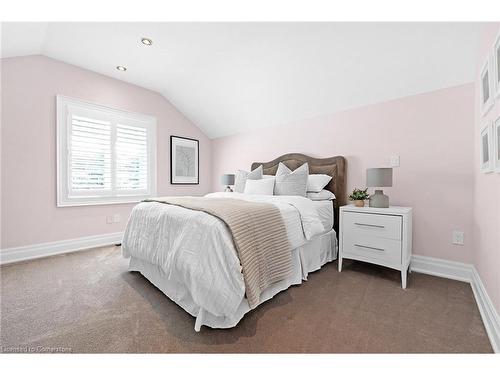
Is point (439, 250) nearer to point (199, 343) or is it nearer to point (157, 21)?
point (199, 343)

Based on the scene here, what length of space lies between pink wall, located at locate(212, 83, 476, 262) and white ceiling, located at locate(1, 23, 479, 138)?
171 mm

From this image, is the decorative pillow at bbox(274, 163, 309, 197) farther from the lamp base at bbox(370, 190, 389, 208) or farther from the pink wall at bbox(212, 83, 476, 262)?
the lamp base at bbox(370, 190, 389, 208)

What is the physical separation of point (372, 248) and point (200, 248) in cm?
164

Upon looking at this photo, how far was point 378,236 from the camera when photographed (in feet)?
6.86

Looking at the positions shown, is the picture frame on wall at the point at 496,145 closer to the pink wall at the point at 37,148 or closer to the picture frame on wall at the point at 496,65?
the picture frame on wall at the point at 496,65

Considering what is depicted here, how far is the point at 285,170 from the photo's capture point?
9.93 feet

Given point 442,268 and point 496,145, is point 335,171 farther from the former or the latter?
point 496,145

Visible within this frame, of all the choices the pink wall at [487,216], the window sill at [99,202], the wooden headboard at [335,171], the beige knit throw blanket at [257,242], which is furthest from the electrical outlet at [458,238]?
the window sill at [99,202]

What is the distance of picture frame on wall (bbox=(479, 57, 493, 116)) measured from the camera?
1465 mm

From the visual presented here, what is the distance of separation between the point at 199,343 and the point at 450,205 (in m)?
2.54

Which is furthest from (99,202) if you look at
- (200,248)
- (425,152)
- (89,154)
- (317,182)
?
(425,152)

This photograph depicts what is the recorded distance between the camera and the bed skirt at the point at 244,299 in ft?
4.56

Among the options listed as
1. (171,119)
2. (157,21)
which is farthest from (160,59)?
(171,119)

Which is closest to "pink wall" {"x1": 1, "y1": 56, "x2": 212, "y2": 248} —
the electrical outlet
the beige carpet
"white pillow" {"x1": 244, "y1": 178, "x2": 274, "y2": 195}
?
the beige carpet
